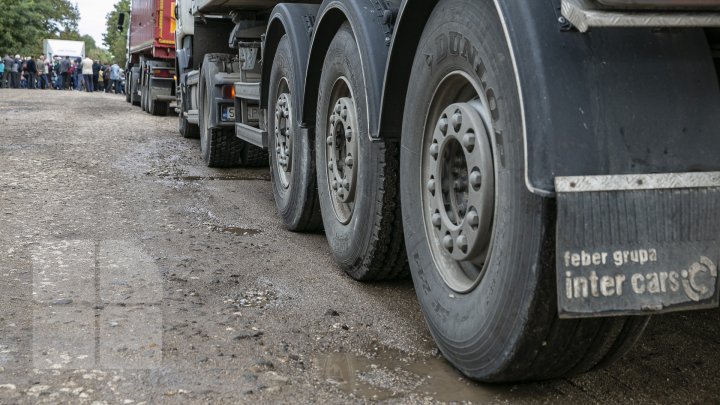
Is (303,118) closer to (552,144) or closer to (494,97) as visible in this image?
(494,97)

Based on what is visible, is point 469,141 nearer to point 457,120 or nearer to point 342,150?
point 457,120

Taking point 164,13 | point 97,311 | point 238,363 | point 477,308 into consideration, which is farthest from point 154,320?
point 164,13

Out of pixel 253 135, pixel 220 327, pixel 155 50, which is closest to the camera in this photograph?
A: pixel 220 327

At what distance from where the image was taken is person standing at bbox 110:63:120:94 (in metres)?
38.4

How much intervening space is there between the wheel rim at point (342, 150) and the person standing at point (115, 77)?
3591cm

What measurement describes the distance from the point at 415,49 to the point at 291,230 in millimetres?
2430

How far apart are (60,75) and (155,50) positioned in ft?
79.8

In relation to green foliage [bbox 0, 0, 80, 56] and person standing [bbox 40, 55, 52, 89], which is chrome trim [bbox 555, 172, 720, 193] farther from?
green foliage [bbox 0, 0, 80, 56]

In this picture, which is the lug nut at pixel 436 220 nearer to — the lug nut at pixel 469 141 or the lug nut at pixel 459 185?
the lug nut at pixel 459 185

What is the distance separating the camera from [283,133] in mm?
5656

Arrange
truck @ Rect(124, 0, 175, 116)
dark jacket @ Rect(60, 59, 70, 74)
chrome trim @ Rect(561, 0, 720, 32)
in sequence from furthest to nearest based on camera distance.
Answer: dark jacket @ Rect(60, 59, 70, 74) → truck @ Rect(124, 0, 175, 116) → chrome trim @ Rect(561, 0, 720, 32)

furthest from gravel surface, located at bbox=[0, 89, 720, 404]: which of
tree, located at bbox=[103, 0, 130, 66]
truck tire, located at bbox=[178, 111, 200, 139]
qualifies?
tree, located at bbox=[103, 0, 130, 66]

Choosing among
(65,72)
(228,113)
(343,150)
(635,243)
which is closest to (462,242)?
(635,243)

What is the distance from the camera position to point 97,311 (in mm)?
3617
